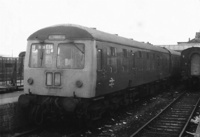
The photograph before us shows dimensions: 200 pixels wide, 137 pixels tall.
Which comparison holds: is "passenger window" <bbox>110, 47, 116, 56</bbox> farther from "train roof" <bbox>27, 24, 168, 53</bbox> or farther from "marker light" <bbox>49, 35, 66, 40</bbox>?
"marker light" <bbox>49, 35, 66, 40</bbox>

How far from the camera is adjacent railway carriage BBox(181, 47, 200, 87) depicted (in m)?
19.9

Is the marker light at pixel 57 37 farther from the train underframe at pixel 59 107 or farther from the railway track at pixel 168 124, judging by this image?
the railway track at pixel 168 124

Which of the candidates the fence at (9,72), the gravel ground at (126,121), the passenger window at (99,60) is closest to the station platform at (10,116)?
the gravel ground at (126,121)

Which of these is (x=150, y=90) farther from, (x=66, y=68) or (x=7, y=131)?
(x=7, y=131)

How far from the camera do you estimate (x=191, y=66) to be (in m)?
20.1

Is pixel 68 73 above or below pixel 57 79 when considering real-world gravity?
above

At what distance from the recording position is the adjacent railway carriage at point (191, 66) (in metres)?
19.9

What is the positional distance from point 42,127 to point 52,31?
3137 mm

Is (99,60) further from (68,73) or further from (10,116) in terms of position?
(10,116)

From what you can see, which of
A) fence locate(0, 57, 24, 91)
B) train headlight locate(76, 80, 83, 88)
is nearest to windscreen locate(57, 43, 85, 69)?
train headlight locate(76, 80, 83, 88)

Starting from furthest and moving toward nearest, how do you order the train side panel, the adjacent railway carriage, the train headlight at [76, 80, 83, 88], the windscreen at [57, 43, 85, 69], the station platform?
1. the adjacent railway carriage
2. the train side panel
3. the windscreen at [57, 43, 85, 69]
4. the train headlight at [76, 80, 83, 88]
5. the station platform

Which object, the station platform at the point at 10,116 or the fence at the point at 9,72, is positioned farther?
the fence at the point at 9,72

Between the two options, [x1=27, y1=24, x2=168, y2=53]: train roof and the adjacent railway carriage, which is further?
the adjacent railway carriage

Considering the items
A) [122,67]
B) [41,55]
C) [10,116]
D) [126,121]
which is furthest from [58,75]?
[126,121]
